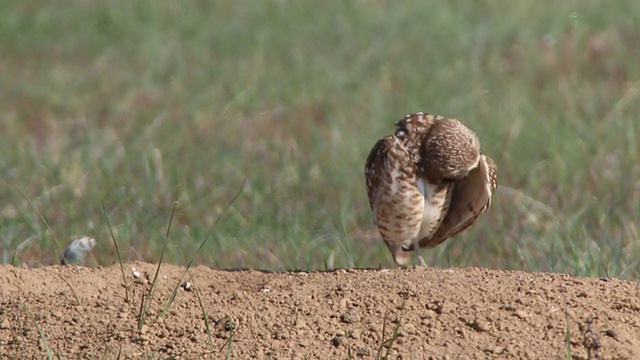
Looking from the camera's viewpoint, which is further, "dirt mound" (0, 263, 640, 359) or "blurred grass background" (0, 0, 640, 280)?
"blurred grass background" (0, 0, 640, 280)

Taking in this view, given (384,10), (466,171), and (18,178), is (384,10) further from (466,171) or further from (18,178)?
(466,171)

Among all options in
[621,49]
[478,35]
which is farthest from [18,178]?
[621,49]

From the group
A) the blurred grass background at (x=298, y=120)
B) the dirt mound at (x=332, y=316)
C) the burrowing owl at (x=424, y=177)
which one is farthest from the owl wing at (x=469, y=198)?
the dirt mound at (x=332, y=316)

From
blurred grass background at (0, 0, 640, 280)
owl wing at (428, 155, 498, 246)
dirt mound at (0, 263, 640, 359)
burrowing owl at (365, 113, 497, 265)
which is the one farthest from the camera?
blurred grass background at (0, 0, 640, 280)

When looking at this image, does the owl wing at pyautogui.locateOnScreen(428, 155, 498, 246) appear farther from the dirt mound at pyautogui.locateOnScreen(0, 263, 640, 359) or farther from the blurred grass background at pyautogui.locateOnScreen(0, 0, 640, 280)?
the dirt mound at pyautogui.locateOnScreen(0, 263, 640, 359)

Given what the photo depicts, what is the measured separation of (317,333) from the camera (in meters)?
4.01

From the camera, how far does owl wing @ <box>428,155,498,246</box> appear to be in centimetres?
516

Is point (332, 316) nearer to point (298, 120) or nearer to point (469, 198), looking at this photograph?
point (469, 198)

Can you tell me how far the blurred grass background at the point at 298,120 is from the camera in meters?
6.30

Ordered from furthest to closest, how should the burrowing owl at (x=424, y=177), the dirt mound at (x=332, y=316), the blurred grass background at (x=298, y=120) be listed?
the blurred grass background at (x=298, y=120), the burrowing owl at (x=424, y=177), the dirt mound at (x=332, y=316)

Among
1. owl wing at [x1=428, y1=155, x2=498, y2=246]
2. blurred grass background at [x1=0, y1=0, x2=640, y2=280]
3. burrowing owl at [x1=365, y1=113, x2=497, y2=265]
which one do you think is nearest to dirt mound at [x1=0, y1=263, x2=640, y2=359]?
burrowing owl at [x1=365, y1=113, x2=497, y2=265]

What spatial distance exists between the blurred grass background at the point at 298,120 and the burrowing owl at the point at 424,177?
1.67ft

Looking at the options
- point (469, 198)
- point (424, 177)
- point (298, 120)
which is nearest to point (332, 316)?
point (424, 177)

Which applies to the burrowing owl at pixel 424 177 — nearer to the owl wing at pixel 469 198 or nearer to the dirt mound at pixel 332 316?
the owl wing at pixel 469 198
